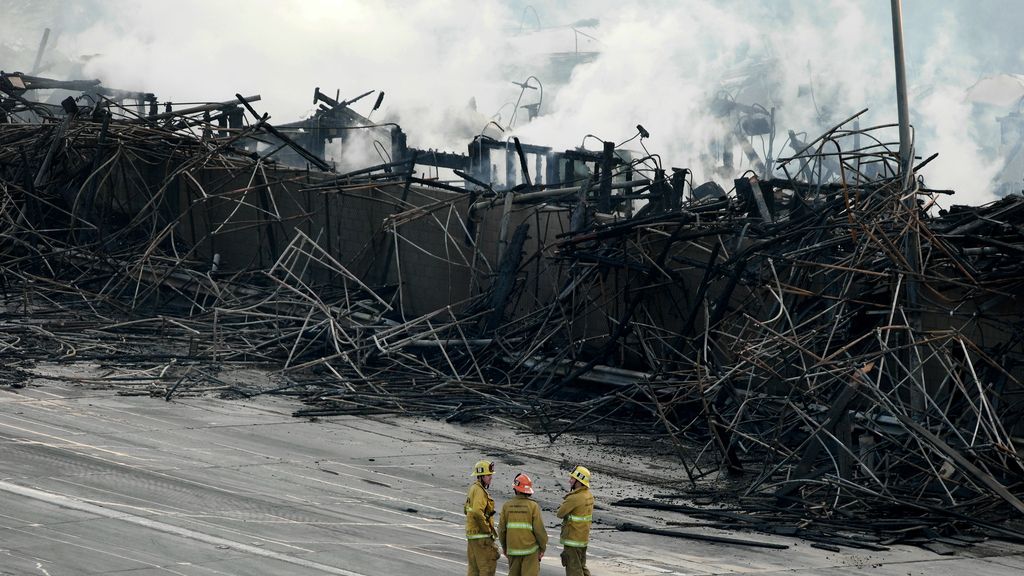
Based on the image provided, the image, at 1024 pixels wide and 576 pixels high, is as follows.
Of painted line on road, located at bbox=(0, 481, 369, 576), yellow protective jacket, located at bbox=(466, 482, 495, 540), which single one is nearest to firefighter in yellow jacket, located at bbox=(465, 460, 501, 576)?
yellow protective jacket, located at bbox=(466, 482, 495, 540)

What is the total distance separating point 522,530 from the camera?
27.0 feet

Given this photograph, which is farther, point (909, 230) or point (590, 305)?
point (590, 305)

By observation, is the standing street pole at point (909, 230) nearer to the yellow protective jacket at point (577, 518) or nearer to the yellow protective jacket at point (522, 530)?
the yellow protective jacket at point (577, 518)

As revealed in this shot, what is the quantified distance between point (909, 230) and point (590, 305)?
583 centimetres

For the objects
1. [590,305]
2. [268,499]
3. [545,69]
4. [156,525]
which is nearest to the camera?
[156,525]

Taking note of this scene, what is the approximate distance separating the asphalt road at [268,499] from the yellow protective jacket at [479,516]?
0.93 m

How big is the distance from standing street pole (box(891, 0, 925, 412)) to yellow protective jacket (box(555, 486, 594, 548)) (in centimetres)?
511

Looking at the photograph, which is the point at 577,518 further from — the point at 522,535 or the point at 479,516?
the point at 479,516

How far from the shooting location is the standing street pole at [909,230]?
12609mm

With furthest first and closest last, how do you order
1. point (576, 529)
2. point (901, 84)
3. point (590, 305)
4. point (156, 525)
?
1. point (590, 305)
2. point (901, 84)
3. point (156, 525)
4. point (576, 529)

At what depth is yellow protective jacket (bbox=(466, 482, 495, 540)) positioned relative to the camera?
8289 millimetres

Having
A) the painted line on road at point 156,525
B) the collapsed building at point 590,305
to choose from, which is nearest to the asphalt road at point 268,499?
the painted line on road at point 156,525

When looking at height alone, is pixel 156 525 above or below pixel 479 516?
below

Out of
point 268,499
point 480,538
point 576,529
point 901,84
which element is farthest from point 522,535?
point 901,84
